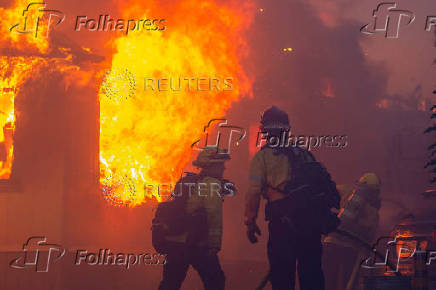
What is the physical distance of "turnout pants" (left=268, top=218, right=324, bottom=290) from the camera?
22.8 ft

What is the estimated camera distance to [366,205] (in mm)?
9492

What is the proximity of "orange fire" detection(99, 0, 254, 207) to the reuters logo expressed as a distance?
24mm

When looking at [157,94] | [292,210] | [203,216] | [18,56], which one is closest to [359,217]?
[292,210]

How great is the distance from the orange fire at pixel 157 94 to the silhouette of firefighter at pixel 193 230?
731cm

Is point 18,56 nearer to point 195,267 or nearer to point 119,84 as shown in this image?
point 119,84

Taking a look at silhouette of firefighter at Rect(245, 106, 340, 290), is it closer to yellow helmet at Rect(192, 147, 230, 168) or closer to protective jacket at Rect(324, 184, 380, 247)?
yellow helmet at Rect(192, 147, 230, 168)

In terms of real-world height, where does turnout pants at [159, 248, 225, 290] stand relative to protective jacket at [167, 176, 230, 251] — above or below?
below

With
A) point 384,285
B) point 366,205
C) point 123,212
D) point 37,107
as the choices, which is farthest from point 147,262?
point 384,285

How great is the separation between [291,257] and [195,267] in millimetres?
1336

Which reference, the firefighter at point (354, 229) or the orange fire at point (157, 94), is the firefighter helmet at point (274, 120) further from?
the orange fire at point (157, 94)

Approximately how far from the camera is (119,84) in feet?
49.0

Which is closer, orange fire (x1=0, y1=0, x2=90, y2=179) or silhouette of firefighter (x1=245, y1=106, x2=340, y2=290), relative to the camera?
silhouette of firefighter (x1=245, y1=106, x2=340, y2=290)

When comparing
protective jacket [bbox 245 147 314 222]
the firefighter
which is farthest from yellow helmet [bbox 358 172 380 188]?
protective jacket [bbox 245 147 314 222]

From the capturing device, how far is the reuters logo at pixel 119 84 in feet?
48.2
